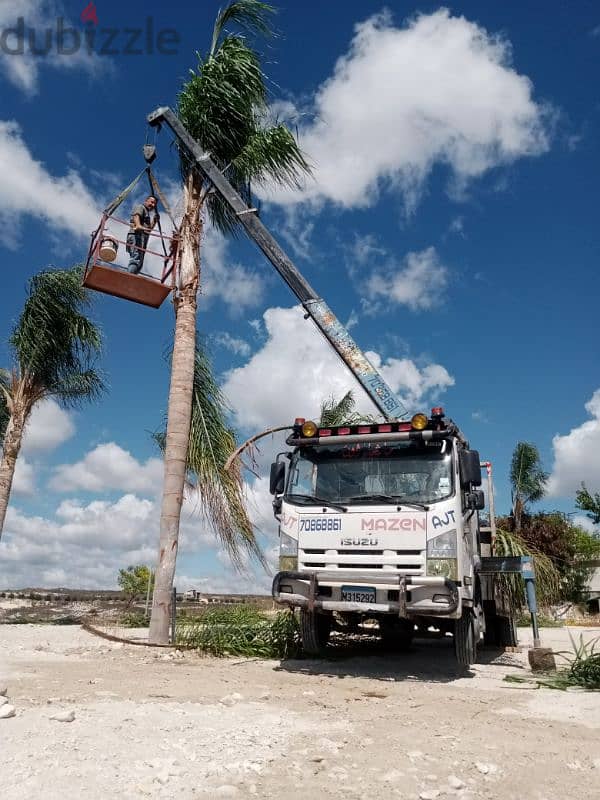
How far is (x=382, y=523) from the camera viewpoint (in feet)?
24.9

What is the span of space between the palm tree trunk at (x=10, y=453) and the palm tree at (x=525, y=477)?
2043cm

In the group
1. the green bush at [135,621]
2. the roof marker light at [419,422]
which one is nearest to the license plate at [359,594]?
the roof marker light at [419,422]

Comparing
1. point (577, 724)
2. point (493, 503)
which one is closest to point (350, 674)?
point (577, 724)

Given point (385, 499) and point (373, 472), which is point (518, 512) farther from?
point (385, 499)

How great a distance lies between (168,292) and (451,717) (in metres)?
8.36

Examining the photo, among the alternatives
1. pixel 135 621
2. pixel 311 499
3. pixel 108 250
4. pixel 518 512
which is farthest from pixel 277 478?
pixel 518 512

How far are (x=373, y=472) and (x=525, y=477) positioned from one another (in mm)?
23187

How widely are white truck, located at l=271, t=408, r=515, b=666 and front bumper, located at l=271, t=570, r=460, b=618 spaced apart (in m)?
0.01

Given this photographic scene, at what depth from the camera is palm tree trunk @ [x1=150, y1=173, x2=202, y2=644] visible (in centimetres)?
1048

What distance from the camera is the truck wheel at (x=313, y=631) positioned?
28.8ft

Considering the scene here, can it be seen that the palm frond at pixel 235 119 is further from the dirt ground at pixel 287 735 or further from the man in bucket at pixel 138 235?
the dirt ground at pixel 287 735

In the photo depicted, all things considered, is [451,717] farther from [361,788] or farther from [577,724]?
[361,788]

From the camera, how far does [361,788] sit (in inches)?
147

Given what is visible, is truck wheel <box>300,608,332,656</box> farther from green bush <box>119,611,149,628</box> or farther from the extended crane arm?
green bush <box>119,611,149,628</box>
